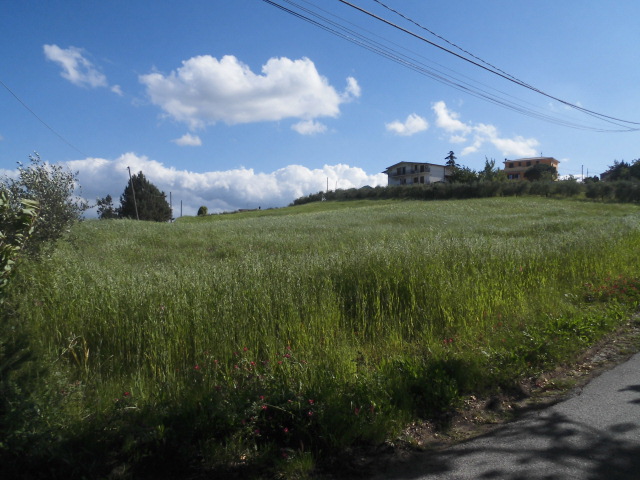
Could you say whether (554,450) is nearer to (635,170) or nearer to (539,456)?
(539,456)

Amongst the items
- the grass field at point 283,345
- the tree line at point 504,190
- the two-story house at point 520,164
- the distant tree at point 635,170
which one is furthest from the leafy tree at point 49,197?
the two-story house at point 520,164

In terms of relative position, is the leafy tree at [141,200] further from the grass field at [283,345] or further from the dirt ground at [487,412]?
the dirt ground at [487,412]

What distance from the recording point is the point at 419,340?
598cm

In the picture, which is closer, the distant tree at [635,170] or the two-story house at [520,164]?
the distant tree at [635,170]

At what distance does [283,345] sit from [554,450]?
2.81 m

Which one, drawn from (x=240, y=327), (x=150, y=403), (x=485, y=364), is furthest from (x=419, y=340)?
(x=150, y=403)

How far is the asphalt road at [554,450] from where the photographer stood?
3.24 meters

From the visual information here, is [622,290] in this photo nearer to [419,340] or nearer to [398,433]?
[419,340]

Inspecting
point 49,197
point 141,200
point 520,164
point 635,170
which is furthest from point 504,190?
point 520,164

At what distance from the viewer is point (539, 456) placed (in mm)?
3438

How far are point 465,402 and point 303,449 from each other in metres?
1.72

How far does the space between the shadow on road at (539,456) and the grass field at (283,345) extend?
51 cm

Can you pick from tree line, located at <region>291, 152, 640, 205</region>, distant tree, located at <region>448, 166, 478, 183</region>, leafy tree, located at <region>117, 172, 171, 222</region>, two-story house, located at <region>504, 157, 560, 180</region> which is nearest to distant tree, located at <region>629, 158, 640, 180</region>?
tree line, located at <region>291, 152, 640, 205</region>

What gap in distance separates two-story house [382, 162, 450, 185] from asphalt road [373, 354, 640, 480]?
9361cm
